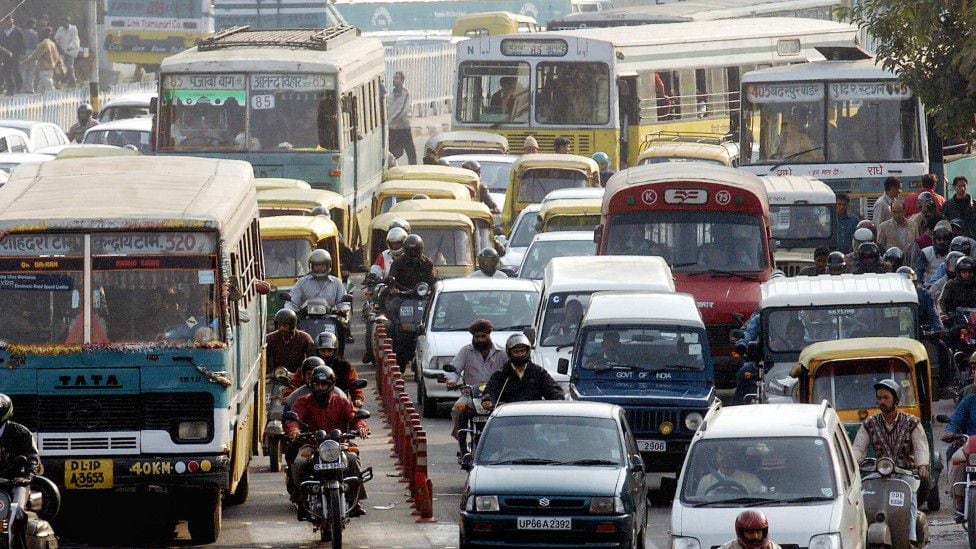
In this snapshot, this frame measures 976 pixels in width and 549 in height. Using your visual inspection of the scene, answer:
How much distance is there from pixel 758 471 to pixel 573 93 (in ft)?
80.7

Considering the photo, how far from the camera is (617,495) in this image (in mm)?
14398

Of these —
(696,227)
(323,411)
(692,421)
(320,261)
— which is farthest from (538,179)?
(323,411)

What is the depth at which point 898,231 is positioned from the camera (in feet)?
85.1

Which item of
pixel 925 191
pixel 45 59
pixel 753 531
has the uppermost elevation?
pixel 45 59

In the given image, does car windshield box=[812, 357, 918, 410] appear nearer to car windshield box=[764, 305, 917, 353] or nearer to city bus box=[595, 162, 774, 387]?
car windshield box=[764, 305, 917, 353]

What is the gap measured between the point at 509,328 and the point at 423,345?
95 centimetres

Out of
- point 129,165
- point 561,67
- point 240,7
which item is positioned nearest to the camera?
point 129,165

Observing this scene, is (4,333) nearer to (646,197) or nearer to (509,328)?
(509,328)

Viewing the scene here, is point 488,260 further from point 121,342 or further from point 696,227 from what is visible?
point 121,342

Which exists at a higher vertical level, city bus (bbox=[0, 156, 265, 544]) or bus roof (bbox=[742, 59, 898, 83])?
bus roof (bbox=[742, 59, 898, 83])

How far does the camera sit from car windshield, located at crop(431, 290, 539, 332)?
22453mm

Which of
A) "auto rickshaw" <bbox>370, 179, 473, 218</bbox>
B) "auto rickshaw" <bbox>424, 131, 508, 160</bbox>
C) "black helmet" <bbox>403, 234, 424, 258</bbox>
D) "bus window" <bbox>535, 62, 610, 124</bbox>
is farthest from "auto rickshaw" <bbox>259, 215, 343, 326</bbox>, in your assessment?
"bus window" <bbox>535, 62, 610, 124</bbox>

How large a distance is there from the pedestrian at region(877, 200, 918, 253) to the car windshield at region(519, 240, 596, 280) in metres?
3.72

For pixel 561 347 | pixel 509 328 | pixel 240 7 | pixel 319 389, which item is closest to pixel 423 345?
pixel 509 328
